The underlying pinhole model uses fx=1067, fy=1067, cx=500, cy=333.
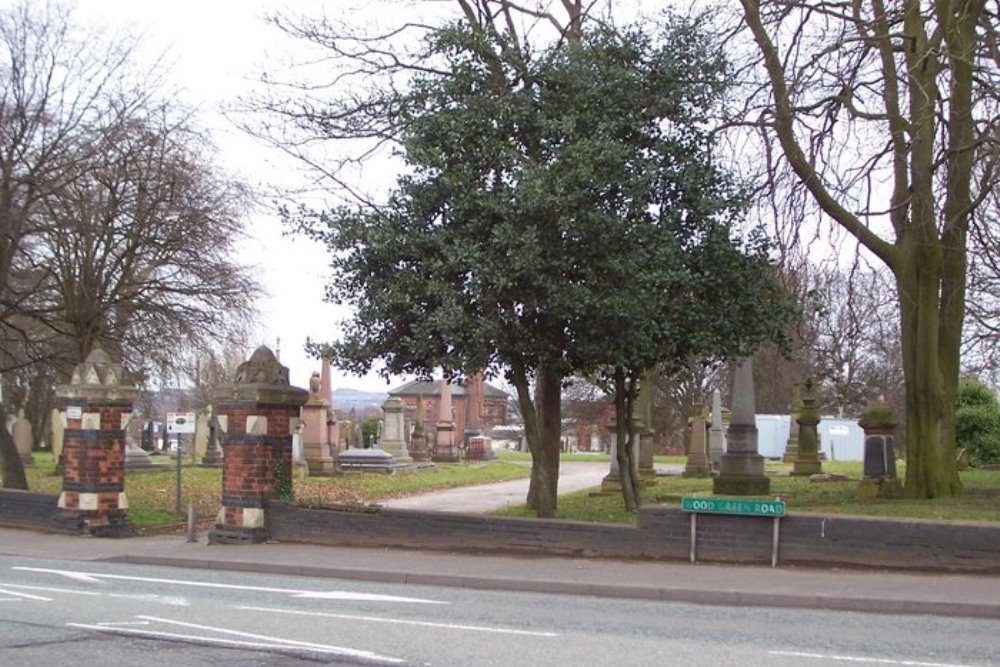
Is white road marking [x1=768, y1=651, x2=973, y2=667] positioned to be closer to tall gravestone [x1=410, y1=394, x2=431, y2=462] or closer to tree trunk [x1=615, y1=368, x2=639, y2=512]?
tree trunk [x1=615, y1=368, x2=639, y2=512]

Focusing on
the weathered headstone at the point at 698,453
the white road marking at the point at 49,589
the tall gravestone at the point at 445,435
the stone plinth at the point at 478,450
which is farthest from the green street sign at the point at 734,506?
the stone plinth at the point at 478,450

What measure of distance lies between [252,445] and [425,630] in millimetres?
7929

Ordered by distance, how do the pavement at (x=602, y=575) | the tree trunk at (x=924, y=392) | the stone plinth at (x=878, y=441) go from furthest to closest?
the stone plinth at (x=878, y=441) → the tree trunk at (x=924, y=392) → the pavement at (x=602, y=575)

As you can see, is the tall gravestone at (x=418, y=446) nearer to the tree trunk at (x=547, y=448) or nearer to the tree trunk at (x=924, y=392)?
the tree trunk at (x=547, y=448)

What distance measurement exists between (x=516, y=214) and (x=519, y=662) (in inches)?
305

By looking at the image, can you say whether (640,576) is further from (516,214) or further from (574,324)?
(516,214)

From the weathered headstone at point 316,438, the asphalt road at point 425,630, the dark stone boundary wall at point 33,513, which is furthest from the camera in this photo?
the weathered headstone at point 316,438

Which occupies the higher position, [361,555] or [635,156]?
[635,156]

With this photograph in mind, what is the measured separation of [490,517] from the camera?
48.8 ft

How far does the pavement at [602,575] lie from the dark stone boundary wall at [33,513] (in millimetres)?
1790

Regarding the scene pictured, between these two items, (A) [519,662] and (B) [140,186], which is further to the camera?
(B) [140,186]

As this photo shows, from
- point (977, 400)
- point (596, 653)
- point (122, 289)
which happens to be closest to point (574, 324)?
point (596, 653)

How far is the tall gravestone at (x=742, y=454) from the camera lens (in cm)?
2273

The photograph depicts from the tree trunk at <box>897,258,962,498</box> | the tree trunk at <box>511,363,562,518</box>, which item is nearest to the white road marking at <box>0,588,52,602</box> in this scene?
the tree trunk at <box>511,363,562,518</box>
